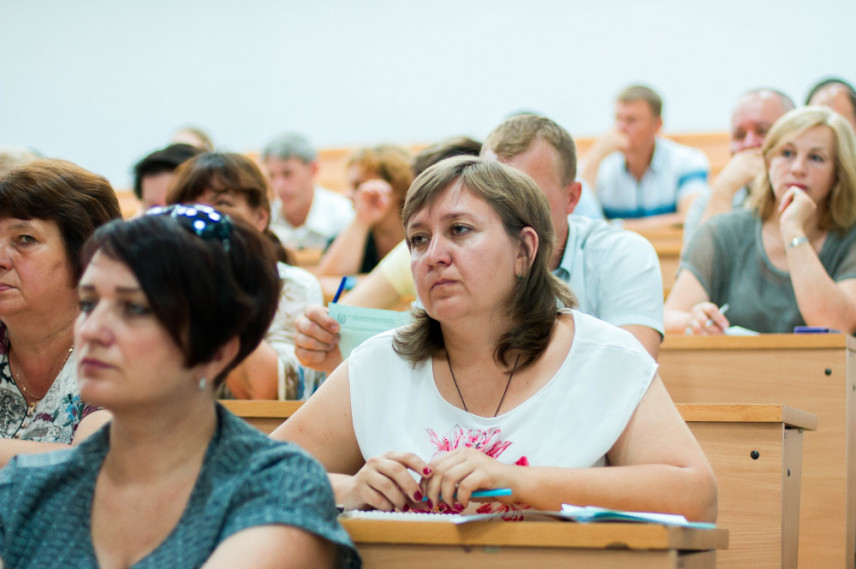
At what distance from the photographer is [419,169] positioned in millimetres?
2480

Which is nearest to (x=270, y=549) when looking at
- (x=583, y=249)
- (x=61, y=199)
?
(x=61, y=199)

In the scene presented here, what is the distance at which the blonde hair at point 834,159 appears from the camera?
265cm

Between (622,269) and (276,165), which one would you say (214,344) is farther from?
(276,165)

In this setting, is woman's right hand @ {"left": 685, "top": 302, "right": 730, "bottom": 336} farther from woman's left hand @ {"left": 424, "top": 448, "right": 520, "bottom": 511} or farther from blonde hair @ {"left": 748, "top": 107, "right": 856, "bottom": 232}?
woman's left hand @ {"left": 424, "top": 448, "right": 520, "bottom": 511}

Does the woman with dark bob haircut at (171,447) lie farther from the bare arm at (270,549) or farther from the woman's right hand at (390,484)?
the woman's right hand at (390,484)

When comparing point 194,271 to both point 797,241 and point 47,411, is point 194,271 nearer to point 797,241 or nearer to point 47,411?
point 47,411

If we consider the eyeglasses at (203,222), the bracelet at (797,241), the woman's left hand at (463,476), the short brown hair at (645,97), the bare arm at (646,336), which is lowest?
the bare arm at (646,336)

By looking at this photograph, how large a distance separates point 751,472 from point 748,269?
1.20 meters

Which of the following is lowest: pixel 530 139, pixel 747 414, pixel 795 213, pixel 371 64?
pixel 747 414

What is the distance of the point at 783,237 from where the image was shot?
2.62 metres

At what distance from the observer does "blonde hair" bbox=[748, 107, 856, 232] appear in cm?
265

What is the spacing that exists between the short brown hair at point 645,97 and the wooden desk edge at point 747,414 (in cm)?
305

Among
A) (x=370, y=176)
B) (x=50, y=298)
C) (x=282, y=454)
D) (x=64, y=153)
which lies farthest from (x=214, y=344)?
(x=64, y=153)

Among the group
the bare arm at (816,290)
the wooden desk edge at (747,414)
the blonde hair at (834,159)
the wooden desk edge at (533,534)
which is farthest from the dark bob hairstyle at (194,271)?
the blonde hair at (834,159)
